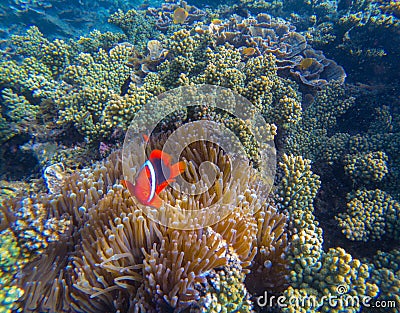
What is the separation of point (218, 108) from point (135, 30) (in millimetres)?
4549

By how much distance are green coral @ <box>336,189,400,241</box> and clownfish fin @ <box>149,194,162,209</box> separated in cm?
202

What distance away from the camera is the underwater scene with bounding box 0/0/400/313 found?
1739 mm

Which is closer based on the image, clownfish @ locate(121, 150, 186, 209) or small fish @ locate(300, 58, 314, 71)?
clownfish @ locate(121, 150, 186, 209)

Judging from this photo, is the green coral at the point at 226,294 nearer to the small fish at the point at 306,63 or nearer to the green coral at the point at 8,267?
the green coral at the point at 8,267

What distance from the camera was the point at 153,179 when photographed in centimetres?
179

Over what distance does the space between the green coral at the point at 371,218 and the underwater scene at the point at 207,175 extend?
0.01m

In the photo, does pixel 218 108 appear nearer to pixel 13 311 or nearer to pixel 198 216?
pixel 198 216

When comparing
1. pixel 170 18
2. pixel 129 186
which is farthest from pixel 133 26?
pixel 129 186

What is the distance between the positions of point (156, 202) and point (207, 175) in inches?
22.2

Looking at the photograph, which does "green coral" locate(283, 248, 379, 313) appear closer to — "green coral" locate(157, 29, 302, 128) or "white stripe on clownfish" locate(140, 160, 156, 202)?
"white stripe on clownfish" locate(140, 160, 156, 202)

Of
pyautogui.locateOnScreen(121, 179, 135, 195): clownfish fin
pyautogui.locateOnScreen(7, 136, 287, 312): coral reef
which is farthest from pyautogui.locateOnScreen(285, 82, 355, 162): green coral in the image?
pyautogui.locateOnScreen(121, 179, 135, 195): clownfish fin

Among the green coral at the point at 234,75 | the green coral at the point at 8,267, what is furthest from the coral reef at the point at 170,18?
the green coral at the point at 8,267

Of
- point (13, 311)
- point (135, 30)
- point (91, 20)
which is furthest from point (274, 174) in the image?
point (91, 20)

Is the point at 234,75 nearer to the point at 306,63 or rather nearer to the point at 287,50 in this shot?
the point at 306,63
